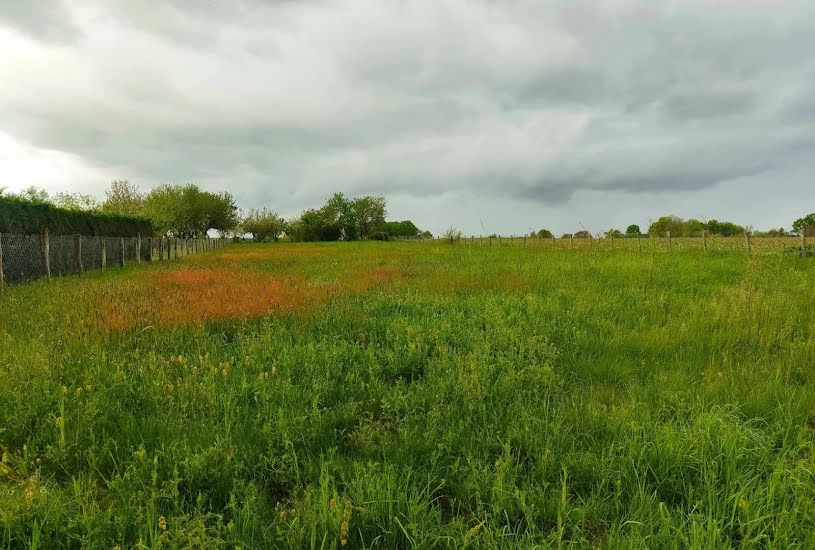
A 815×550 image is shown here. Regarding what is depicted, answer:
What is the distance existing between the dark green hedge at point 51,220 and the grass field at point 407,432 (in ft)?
42.3

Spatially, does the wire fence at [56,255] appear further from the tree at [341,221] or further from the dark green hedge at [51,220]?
the tree at [341,221]

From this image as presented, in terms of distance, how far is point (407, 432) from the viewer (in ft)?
10.1

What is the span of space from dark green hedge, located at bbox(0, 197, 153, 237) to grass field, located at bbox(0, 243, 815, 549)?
12.9 meters

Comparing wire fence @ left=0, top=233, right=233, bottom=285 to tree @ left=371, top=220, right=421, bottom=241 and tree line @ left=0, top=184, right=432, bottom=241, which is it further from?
tree @ left=371, top=220, right=421, bottom=241

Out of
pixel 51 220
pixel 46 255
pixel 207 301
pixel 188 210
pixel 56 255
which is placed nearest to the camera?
pixel 207 301

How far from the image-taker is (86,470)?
2.79 meters

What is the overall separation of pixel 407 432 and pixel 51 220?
2341 cm

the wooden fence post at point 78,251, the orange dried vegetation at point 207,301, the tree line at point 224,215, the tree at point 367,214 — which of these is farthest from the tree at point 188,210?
the orange dried vegetation at point 207,301

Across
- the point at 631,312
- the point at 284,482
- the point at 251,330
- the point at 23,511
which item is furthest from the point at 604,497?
the point at 631,312

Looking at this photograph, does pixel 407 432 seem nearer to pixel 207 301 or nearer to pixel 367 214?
pixel 207 301

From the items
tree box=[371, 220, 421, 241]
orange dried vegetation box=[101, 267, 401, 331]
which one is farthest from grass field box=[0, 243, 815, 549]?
tree box=[371, 220, 421, 241]

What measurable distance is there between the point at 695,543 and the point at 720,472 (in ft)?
3.17

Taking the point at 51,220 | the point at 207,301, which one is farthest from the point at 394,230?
the point at 207,301

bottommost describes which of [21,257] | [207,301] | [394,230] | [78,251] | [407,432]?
[407,432]
